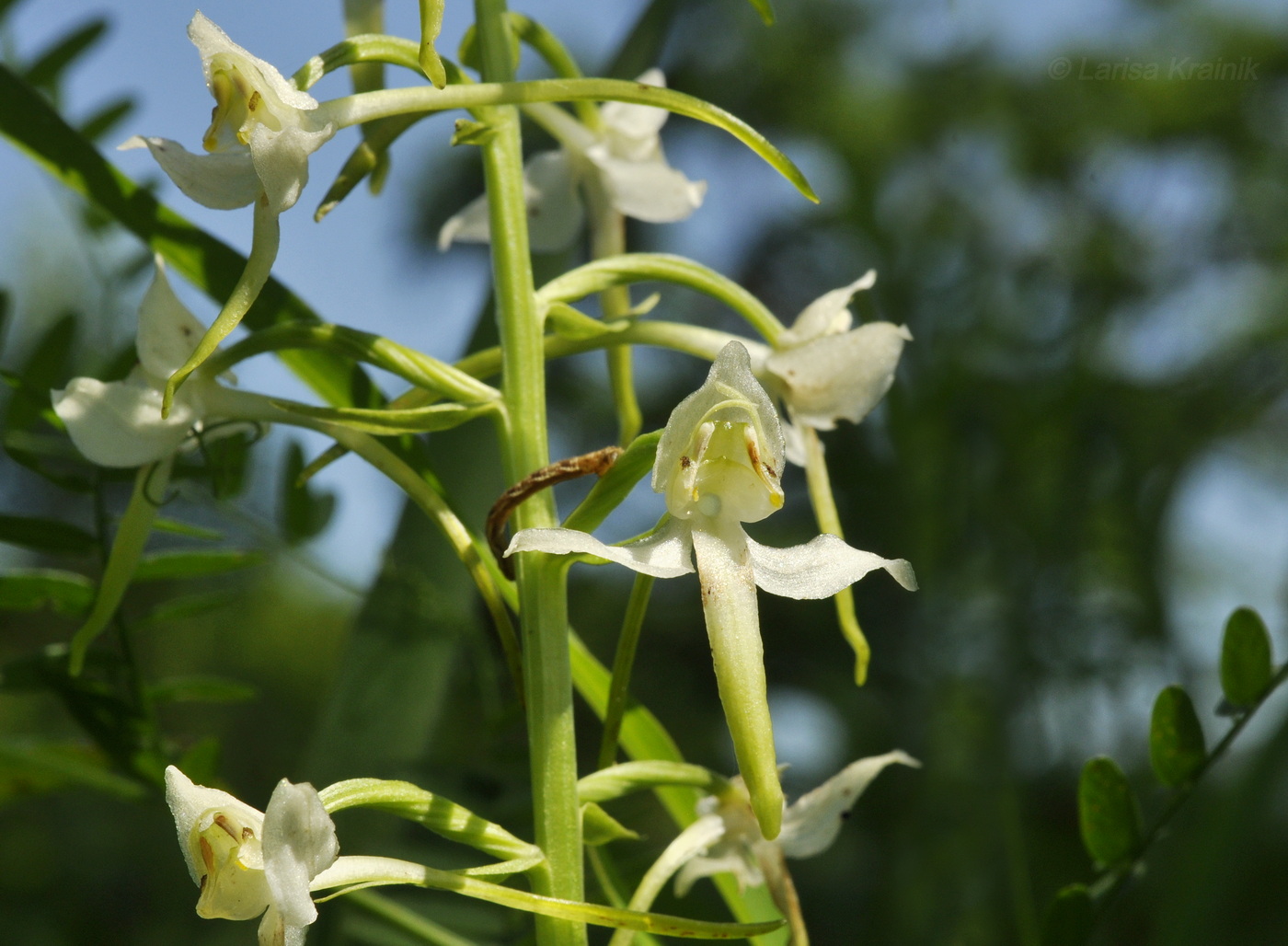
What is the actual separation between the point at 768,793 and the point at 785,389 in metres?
0.25

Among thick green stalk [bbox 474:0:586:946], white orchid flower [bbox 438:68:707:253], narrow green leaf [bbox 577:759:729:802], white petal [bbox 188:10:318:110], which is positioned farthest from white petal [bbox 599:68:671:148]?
narrow green leaf [bbox 577:759:729:802]

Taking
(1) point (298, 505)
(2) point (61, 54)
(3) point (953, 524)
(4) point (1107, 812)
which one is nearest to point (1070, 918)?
(4) point (1107, 812)

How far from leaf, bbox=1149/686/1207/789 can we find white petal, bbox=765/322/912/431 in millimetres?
190

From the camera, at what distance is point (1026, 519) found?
216 centimetres

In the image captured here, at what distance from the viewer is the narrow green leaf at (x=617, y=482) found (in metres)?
0.35

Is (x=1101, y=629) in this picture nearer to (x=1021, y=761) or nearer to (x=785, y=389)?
(x=1021, y=761)

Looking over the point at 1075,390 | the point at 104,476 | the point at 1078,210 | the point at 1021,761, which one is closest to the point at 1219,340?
the point at 1078,210

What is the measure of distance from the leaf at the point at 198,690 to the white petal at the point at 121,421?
0.66ft

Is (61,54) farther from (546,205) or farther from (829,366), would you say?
(829,366)

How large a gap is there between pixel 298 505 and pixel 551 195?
0.29 m

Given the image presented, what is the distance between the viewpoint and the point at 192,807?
0.31 metres

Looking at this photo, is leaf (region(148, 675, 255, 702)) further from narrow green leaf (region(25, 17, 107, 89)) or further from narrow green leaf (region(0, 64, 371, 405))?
narrow green leaf (region(25, 17, 107, 89))

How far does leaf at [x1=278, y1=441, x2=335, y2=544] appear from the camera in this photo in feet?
2.28

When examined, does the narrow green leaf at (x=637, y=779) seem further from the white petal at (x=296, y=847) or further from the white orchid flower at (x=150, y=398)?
the white orchid flower at (x=150, y=398)
